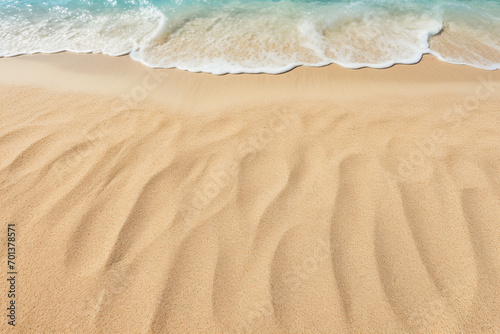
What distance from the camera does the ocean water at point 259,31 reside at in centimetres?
371

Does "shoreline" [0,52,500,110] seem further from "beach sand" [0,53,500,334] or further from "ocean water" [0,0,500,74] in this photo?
"ocean water" [0,0,500,74]

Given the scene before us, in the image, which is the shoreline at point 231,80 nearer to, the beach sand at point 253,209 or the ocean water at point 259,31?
the beach sand at point 253,209

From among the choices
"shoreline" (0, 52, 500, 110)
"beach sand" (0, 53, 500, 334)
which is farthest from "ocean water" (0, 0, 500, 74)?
"beach sand" (0, 53, 500, 334)

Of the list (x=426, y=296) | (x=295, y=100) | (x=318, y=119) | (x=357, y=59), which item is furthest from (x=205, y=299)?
(x=357, y=59)

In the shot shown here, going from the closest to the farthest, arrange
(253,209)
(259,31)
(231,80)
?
(253,209) → (231,80) → (259,31)

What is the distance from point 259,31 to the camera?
4.27 meters

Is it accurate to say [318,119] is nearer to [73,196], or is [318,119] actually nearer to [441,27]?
[73,196]

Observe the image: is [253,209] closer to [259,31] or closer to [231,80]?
[231,80]

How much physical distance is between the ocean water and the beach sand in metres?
0.88

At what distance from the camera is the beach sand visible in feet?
4.76

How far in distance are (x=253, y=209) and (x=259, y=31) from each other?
3.41 meters

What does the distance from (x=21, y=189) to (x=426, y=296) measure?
9.09 ft

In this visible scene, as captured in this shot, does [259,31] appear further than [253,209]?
Yes

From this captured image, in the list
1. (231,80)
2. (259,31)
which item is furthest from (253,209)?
(259,31)
